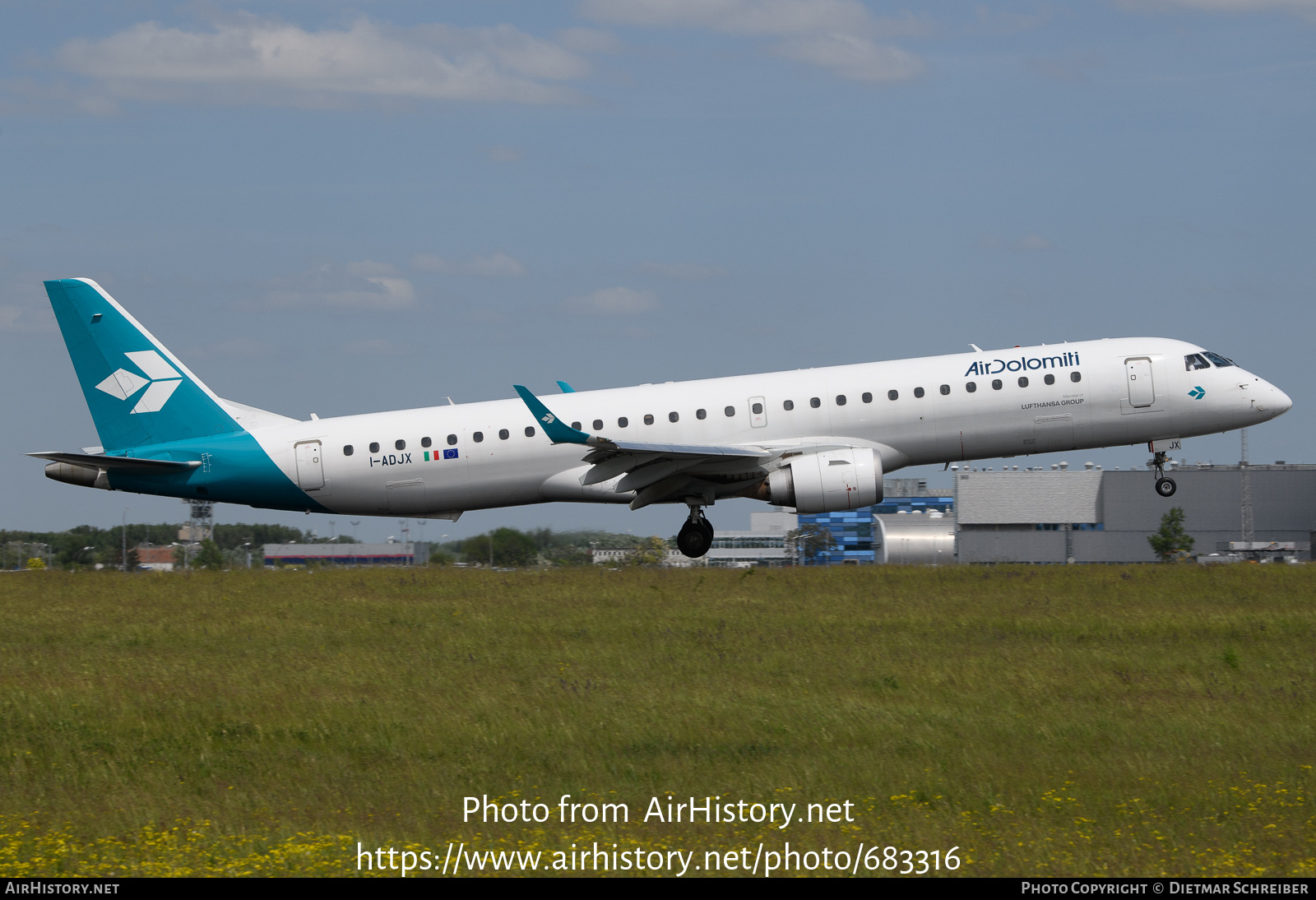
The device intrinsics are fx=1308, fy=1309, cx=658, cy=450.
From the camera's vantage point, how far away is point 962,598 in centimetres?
2362

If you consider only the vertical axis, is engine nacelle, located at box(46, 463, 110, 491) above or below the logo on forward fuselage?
below

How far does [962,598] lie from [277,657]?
12.0 metres

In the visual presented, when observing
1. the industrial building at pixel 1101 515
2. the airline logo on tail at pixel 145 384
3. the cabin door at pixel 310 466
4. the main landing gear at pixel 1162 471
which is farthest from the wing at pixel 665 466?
the industrial building at pixel 1101 515

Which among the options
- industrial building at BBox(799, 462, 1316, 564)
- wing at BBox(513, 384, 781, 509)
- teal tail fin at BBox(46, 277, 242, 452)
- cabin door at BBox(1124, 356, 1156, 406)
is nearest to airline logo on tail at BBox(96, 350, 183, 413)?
teal tail fin at BBox(46, 277, 242, 452)

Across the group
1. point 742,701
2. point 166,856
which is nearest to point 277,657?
point 742,701

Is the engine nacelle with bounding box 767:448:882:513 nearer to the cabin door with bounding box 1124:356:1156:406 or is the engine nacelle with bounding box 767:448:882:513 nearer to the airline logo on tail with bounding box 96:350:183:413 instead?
the cabin door with bounding box 1124:356:1156:406

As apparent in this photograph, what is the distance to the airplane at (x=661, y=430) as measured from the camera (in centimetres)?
2780

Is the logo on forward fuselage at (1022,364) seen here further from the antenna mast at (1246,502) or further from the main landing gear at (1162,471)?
the antenna mast at (1246,502)

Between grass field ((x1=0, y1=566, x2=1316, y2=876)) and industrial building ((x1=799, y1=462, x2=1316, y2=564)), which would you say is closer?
grass field ((x1=0, y1=566, x2=1316, y2=876))

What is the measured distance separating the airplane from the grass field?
15.3ft

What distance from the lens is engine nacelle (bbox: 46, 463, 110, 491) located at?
29.2 meters

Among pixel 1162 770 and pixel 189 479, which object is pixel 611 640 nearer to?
pixel 1162 770

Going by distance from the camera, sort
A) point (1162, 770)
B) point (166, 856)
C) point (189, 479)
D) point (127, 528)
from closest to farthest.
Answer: point (166, 856) → point (1162, 770) → point (189, 479) → point (127, 528)

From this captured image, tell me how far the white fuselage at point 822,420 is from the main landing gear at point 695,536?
1.71 meters
